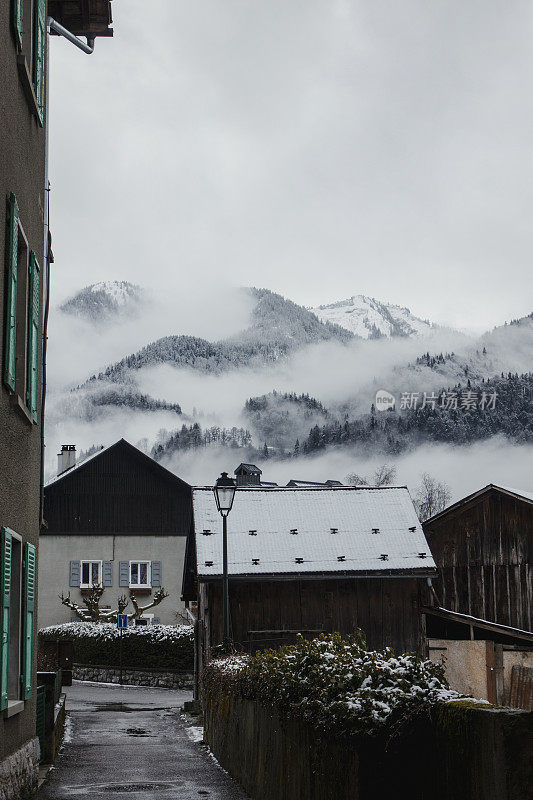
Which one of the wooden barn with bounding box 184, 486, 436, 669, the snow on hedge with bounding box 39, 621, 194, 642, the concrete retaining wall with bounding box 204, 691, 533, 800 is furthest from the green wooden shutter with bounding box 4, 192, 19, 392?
the snow on hedge with bounding box 39, 621, 194, 642

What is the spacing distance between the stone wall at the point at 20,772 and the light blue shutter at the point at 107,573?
42784 mm

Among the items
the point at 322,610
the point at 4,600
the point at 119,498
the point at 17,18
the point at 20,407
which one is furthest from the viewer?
the point at 119,498

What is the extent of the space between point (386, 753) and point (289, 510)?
25425 mm

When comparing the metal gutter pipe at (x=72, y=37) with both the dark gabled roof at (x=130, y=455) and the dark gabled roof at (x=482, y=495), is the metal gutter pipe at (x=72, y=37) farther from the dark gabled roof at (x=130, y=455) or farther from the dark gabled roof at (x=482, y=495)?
the dark gabled roof at (x=130, y=455)

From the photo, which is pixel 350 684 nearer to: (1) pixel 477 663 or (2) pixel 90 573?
(1) pixel 477 663

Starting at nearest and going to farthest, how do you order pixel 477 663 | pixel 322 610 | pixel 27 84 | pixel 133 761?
pixel 27 84
pixel 133 761
pixel 322 610
pixel 477 663

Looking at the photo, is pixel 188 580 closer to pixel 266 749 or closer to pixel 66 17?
pixel 66 17

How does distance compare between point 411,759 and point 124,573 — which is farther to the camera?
point 124,573

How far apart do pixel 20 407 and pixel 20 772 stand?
3665mm

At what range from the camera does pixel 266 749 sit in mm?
11086

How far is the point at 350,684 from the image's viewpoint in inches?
311

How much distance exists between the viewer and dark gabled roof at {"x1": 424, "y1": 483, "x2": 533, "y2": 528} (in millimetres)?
34719

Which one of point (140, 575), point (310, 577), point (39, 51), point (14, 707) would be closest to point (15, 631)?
point (14, 707)

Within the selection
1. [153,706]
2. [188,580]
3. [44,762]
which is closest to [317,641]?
[44,762]
